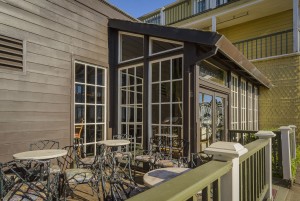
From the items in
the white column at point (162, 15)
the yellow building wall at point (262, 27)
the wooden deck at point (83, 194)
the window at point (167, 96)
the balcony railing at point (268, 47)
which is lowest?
the wooden deck at point (83, 194)

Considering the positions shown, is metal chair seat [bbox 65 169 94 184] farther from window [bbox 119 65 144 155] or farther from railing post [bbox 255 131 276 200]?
railing post [bbox 255 131 276 200]

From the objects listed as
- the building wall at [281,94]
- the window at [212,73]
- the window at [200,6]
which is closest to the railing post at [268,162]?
the window at [212,73]

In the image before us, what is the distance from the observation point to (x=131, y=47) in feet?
18.0

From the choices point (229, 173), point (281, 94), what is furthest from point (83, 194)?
point (281, 94)

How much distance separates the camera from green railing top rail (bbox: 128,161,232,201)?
0.90 metres

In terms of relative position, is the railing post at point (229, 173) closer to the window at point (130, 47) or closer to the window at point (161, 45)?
the window at point (161, 45)

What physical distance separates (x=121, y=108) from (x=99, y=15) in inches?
91.0

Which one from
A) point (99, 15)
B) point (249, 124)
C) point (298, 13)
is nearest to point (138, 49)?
point (99, 15)

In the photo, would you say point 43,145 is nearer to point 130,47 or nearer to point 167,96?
point 167,96

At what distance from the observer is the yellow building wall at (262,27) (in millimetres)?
9633

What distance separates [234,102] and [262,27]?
19.0 ft

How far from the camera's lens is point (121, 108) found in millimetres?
5535

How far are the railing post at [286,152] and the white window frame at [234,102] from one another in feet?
6.63

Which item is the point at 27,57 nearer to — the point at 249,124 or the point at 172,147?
the point at 172,147
